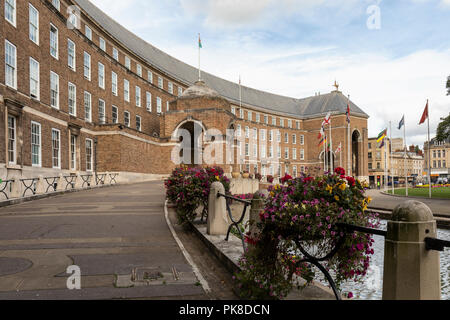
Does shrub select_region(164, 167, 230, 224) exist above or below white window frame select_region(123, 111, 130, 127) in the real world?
below

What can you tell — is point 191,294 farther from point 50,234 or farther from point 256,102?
point 256,102

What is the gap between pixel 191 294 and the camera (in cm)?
438

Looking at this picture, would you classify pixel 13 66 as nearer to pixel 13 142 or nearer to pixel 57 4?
pixel 13 142

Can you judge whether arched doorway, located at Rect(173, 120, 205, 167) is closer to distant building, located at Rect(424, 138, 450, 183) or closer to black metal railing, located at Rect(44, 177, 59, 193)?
black metal railing, located at Rect(44, 177, 59, 193)

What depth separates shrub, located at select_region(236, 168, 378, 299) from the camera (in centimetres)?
327

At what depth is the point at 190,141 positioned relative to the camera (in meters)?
43.9

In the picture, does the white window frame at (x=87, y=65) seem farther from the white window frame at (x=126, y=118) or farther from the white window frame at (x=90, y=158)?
the white window frame at (x=126, y=118)

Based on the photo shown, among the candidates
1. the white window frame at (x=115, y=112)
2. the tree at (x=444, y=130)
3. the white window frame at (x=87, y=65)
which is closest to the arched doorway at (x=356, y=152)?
the tree at (x=444, y=130)

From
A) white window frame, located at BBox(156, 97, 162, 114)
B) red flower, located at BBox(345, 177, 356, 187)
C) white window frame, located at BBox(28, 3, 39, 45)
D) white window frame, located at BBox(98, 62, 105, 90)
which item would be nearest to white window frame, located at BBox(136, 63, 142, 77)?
white window frame, located at BBox(156, 97, 162, 114)

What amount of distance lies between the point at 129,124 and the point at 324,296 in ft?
130

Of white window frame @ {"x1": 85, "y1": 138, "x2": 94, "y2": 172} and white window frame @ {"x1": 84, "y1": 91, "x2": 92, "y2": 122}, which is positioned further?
white window frame @ {"x1": 84, "y1": 91, "x2": 92, "y2": 122}

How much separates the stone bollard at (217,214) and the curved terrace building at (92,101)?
52.4 feet

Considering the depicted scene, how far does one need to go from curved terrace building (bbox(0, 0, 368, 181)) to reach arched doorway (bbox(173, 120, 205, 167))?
257mm
